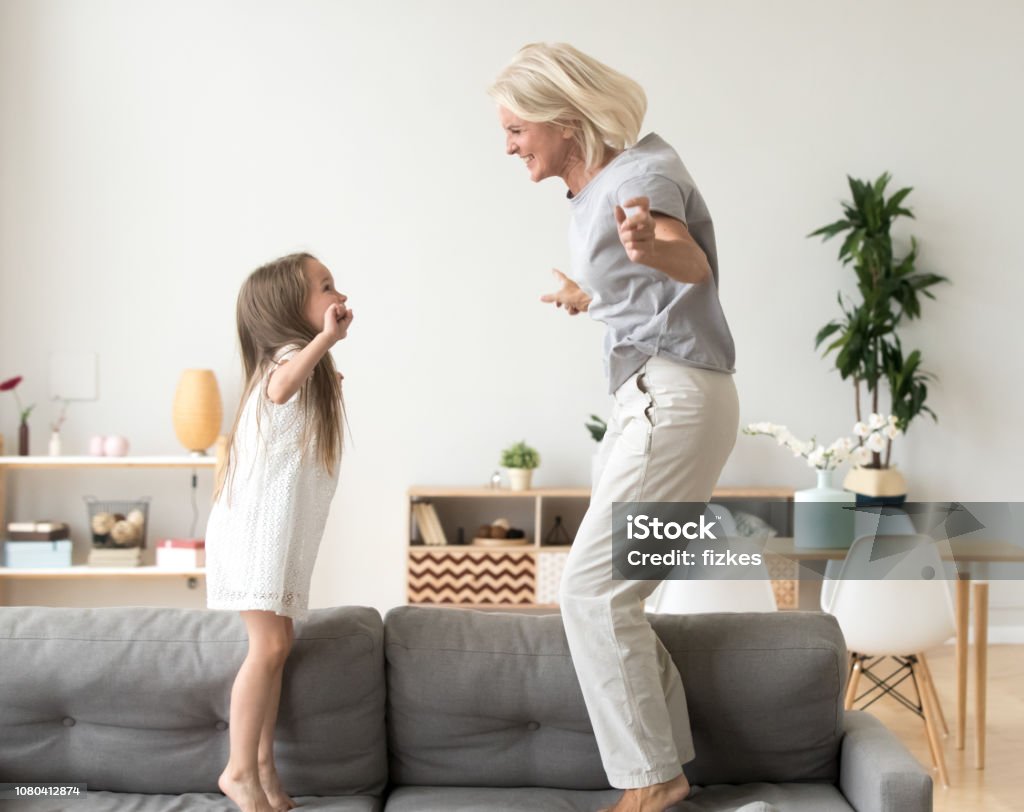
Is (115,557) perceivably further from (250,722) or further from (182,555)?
(250,722)

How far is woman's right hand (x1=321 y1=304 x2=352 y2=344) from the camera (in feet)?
6.98

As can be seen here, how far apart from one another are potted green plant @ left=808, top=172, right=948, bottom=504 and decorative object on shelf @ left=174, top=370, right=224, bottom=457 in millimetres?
2662

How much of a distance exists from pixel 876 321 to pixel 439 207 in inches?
77.9

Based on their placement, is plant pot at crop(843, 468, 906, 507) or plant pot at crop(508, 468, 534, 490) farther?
plant pot at crop(508, 468, 534, 490)

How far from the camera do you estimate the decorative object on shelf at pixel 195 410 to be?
493cm

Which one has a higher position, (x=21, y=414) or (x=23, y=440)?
(x=21, y=414)

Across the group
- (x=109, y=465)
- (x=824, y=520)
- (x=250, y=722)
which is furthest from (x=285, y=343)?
(x=109, y=465)

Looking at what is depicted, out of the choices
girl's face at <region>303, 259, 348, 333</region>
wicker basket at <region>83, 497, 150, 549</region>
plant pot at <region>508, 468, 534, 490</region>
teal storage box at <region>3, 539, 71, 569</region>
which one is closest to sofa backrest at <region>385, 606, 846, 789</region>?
girl's face at <region>303, 259, 348, 333</region>

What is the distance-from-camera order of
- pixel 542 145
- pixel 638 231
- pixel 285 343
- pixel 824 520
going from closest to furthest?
pixel 638 231, pixel 542 145, pixel 285 343, pixel 824 520

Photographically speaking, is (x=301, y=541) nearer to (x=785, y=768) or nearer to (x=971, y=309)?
(x=785, y=768)

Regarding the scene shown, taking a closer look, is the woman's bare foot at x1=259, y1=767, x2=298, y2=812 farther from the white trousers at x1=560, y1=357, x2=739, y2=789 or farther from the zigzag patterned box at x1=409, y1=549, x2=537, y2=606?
the zigzag patterned box at x1=409, y1=549, x2=537, y2=606

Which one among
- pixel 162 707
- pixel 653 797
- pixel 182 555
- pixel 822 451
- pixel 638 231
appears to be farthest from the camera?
pixel 182 555

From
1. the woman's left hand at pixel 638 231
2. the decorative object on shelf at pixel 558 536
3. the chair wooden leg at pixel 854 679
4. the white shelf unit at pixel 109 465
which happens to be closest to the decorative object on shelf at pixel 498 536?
the decorative object on shelf at pixel 558 536

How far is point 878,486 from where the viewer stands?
4926 millimetres
